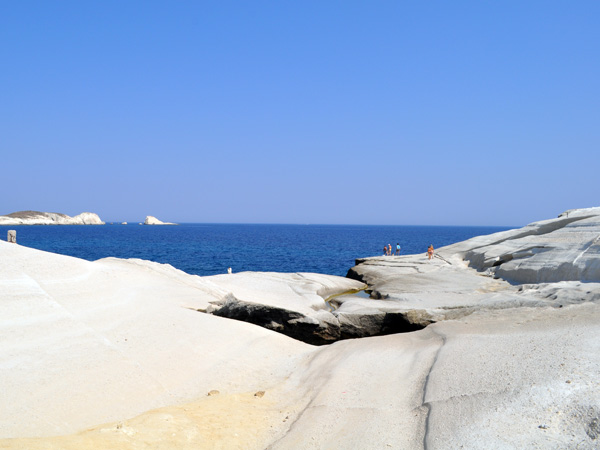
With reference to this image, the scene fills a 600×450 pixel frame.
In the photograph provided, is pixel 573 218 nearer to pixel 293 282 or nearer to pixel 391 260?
pixel 391 260

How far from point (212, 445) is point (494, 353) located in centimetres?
613

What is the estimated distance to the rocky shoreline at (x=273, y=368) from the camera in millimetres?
7148

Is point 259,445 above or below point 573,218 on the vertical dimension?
below

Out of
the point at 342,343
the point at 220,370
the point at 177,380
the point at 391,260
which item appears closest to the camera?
the point at 177,380

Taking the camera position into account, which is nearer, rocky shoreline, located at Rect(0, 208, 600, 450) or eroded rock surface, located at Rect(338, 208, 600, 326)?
rocky shoreline, located at Rect(0, 208, 600, 450)

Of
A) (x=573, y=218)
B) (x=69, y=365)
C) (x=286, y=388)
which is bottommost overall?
(x=286, y=388)

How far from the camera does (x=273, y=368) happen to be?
11.6 m

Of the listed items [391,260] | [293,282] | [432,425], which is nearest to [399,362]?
[432,425]

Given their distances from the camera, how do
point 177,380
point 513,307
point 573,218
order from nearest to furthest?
point 177,380 → point 513,307 → point 573,218

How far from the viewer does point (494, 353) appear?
31.2 feet

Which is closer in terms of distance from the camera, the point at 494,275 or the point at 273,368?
the point at 273,368

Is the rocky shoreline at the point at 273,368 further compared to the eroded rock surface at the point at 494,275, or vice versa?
the eroded rock surface at the point at 494,275

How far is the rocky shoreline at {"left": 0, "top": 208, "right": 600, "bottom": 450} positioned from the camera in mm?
7148

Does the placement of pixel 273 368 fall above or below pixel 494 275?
below
